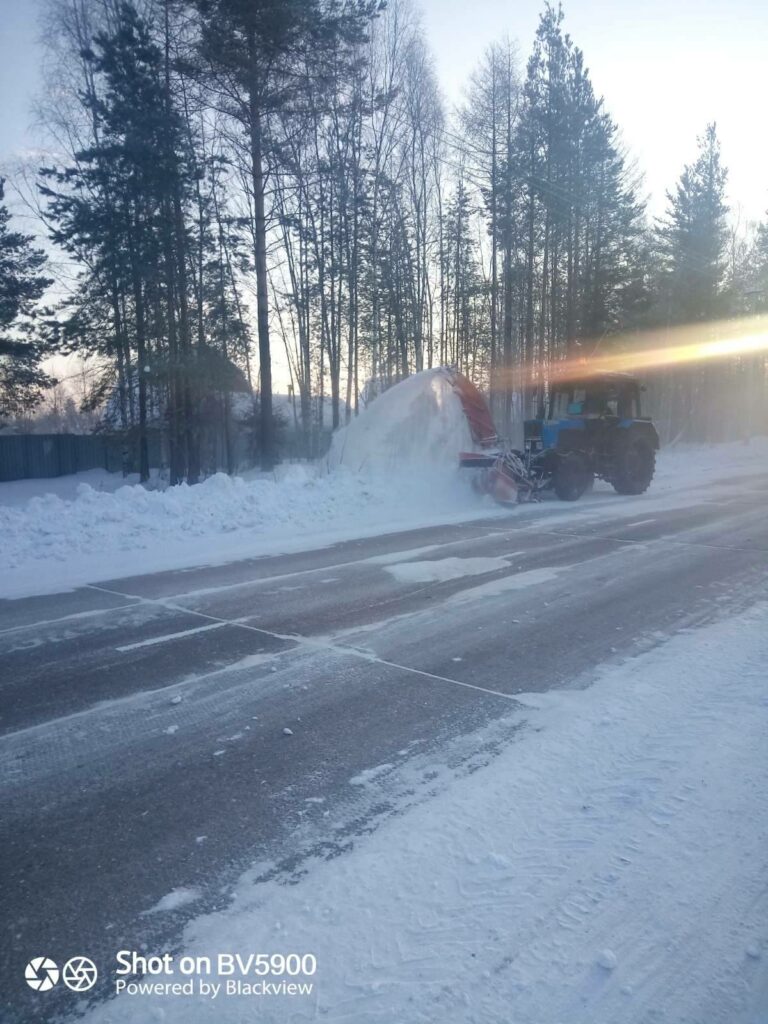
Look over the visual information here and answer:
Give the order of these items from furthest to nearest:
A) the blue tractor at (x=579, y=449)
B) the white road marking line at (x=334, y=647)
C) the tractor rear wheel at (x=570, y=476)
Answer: the tractor rear wheel at (x=570, y=476) → the blue tractor at (x=579, y=449) → the white road marking line at (x=334, y=647)

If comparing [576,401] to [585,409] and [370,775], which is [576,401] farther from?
[370,775]

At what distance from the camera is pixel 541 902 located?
297 centimetres

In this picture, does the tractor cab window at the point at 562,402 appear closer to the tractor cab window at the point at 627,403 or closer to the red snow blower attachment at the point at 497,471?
the tractor cab window at the point at 627,403

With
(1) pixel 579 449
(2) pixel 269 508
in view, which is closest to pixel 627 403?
(1) pixel 579 449

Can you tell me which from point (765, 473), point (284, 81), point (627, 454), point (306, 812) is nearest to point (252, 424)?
point (284, 81)

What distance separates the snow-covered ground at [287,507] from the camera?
10117mm

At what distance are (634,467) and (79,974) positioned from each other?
1819 cm

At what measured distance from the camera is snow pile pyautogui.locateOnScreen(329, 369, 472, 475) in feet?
55.7

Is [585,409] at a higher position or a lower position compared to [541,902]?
higher

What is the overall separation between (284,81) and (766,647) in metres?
18.0

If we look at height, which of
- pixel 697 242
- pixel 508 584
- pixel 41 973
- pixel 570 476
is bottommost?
pixel 41 973

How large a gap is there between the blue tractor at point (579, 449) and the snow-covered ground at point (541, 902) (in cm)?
1191

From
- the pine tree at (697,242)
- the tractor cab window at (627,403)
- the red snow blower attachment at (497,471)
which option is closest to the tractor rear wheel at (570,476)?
the red snow blower attachment at (497,471)

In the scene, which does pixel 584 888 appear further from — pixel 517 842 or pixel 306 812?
pixel 306 812
